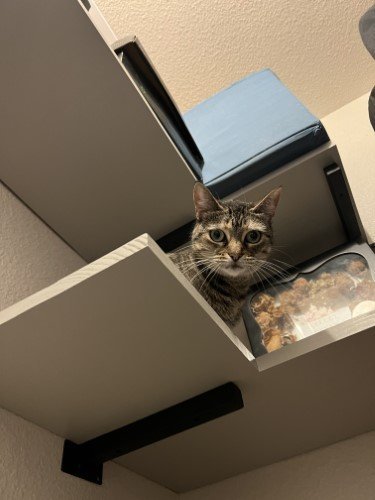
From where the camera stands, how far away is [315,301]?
96 centimetres

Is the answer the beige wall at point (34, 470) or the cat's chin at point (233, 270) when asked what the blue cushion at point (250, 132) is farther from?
the beige wall at point (34, 470)

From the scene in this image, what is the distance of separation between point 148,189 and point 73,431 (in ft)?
1.66

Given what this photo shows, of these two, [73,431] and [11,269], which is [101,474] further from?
[11,269]

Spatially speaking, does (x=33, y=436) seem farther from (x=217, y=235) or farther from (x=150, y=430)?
(x=217, y=235)

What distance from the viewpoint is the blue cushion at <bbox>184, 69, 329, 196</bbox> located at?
2.86 ft

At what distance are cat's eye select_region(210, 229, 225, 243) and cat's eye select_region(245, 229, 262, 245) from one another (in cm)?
5

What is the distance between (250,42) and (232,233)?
0.82 metres

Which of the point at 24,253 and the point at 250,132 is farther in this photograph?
the point at 250,132

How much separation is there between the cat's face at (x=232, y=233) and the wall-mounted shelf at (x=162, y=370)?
239mm

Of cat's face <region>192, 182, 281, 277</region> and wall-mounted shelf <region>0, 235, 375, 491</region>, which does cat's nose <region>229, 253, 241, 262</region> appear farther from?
wall-mounted shelf <region>0, 235, 375, 491</region>

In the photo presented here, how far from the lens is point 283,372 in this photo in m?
0.70

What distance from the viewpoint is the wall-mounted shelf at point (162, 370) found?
0.52 meters

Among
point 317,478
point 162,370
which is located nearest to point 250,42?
point 162,370

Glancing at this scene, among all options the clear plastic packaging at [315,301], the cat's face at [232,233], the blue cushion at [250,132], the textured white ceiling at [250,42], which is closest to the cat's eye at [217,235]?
the cat's face at [232,233]
